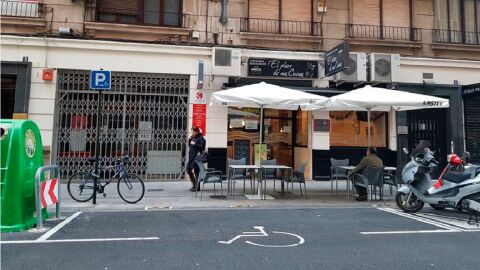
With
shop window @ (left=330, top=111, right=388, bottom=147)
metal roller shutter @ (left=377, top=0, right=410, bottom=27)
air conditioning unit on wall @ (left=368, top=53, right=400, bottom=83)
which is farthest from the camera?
metal roller shutter @ (left=377, top=0, right=410, bottom=27)

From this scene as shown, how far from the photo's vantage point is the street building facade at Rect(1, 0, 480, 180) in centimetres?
1232

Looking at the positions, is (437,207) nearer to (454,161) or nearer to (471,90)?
(454,161)

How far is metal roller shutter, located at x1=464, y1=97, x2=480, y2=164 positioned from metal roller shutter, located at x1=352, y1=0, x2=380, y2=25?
4.74 metres

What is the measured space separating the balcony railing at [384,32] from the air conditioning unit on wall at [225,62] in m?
4.40

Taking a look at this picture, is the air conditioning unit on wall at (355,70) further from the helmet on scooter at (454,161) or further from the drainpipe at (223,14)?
the helmet on scooter at (454,161)

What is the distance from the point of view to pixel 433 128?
1460 centimetres

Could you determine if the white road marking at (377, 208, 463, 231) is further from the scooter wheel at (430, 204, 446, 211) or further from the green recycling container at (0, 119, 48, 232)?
the green recycling container at (0, 119, 48, 232)

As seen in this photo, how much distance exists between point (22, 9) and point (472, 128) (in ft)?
53.7

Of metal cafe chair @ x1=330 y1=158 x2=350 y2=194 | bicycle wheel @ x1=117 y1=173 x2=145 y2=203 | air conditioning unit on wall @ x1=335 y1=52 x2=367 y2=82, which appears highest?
air conditioning unit on wall @ x1=335 y1=52 x2=367 y2=82

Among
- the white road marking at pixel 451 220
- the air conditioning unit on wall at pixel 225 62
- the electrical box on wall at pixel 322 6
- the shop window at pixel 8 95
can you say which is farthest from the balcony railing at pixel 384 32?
the shop window at pixel 8 95

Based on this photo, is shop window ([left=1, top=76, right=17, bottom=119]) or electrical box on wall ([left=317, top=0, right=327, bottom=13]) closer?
shop window ([left=1, top=76, right=17, bottom=119])

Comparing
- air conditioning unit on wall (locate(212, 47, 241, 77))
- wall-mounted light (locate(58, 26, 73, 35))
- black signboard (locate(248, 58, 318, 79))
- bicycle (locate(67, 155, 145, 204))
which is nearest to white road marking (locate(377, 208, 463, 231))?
bicycle (locate(67, 155, 145, 204))

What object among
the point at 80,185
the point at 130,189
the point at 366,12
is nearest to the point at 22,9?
the point at 80,185

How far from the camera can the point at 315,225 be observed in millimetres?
7035
